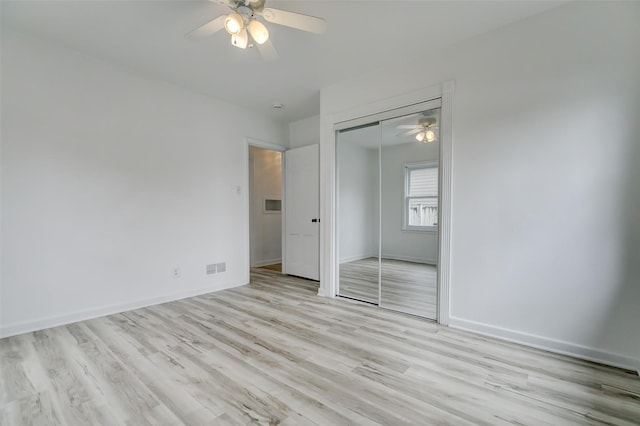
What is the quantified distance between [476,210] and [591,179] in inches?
31.8

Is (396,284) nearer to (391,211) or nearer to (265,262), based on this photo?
(391,211)

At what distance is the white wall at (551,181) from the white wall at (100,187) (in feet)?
10.5

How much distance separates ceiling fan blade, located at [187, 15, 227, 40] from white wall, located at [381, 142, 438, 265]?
212 cm

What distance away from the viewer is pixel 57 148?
2738 mm

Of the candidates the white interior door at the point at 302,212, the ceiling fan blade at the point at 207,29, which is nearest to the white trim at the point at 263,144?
the white interior door at the point at 302,212

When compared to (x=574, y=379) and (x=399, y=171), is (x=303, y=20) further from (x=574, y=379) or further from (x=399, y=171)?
A: (x=574, y=379)

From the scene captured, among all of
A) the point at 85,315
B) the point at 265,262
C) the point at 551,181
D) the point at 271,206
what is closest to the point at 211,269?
the point at 85,315

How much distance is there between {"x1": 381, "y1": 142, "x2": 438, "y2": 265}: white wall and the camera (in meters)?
3.10

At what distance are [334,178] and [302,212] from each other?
48.2 inches

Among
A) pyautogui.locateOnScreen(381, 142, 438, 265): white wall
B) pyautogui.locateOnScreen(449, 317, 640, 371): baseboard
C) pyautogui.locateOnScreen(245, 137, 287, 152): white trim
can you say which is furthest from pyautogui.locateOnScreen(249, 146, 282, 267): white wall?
pyautogui.locateOnScreen(449, 317, 640, 371): baseboard

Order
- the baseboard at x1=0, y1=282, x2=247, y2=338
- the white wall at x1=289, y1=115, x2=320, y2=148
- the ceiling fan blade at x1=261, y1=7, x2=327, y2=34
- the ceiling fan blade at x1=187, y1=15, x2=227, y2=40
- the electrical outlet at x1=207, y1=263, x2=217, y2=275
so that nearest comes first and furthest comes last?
the ceiling fan blade at x1=261, y1=7, x2=327, y2=34, the ceiling fan blade at x1=187, y1=15, x2=227, y2=40, the baseboard at x1=0, y1=282, x2=247, y2=338, the electrical outlet at x1=207, y1=263, x2=217, y2=275, the white wall at x1=289, y1=115, x2=320, y2=148

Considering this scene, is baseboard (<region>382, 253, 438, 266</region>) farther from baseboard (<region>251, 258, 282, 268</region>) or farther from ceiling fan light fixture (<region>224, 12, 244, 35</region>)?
baseboard (<region>251, 258, 282, 268</region>)

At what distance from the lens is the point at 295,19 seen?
1958 millimetres

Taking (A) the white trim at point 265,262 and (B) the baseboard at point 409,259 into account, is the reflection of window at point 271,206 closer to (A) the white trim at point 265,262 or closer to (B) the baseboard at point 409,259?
(A) the white trim at point 265,262
